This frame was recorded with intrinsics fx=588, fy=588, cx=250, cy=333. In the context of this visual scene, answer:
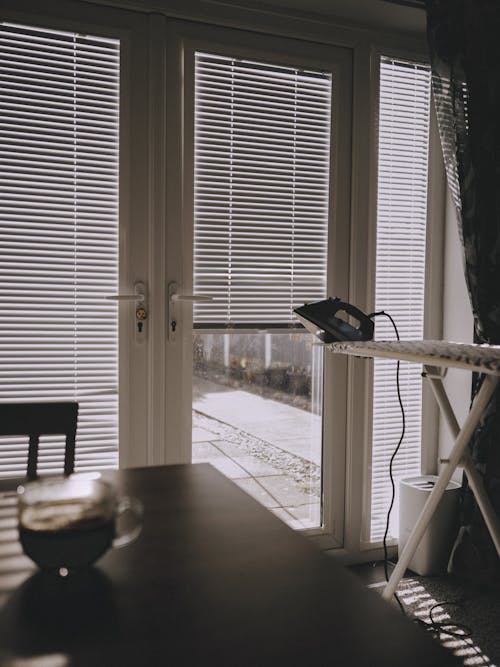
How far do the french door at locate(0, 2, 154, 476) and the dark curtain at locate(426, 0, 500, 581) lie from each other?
47.8 inches

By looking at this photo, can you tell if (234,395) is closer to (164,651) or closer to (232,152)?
(232,152)

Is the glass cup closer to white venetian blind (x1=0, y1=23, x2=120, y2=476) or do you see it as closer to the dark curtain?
A: white venetian blind (x1=0, y1=23, x2=120, y2=476)

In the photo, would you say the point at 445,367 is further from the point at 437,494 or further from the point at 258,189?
the point at 258,189

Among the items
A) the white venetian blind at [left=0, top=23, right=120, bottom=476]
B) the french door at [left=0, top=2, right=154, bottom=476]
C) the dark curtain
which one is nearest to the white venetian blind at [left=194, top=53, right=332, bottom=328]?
the french door at [left=0, top=2, right=154, bottom=476]

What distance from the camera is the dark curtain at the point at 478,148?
7.76ft

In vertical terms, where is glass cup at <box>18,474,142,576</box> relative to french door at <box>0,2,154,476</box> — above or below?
below

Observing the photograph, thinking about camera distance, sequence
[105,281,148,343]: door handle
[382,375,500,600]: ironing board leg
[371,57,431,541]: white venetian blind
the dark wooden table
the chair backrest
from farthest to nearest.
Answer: [371,57,431,541]: white venetian blind → [105,281,148,343]: door handle → [382,375,500,600]: ironing board leg → the chair backrest → the dark wooden table

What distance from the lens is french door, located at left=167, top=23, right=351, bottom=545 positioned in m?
2.39

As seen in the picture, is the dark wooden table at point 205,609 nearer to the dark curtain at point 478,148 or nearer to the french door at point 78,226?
the french door at point 78,226

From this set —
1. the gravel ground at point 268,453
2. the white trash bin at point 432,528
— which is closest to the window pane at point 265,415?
the gravel ground at point 268,453

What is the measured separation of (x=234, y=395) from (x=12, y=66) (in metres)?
1.52

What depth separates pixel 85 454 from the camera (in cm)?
230

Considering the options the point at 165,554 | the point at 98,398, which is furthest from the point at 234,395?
the point at 165,554

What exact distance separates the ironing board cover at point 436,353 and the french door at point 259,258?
2.44 ft
